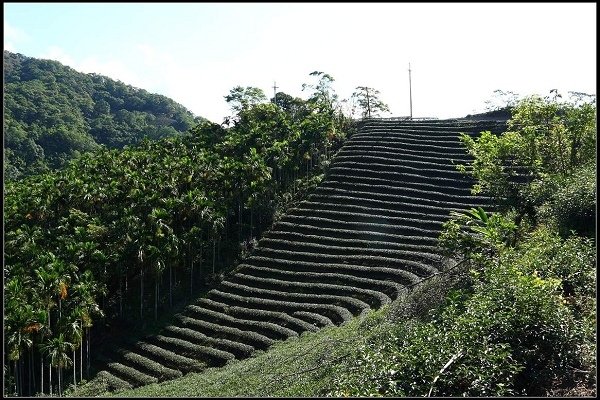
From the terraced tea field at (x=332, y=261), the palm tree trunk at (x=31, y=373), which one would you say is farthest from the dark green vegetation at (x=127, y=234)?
the terraced tea field at (x=332, y=261)

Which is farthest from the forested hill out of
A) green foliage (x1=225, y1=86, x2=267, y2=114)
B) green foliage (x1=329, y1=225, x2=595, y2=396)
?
green foliage (x1=329, y1=225, x2=595, y2=396)

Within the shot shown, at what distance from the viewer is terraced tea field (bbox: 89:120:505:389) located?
27047 millimetres

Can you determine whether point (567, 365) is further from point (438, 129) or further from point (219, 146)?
point (438, 129)

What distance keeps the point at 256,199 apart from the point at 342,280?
1128 centimetres

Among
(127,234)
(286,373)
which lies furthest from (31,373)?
(286,373)

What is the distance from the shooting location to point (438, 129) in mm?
50625

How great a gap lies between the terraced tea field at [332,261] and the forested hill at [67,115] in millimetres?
32496

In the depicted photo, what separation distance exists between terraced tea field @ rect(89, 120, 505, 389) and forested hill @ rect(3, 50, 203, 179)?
1279 inches

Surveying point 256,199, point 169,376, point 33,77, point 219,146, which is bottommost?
point 169,376

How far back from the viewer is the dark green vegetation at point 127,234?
1056 inches

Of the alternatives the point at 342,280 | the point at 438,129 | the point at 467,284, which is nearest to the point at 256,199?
the point at 342,280

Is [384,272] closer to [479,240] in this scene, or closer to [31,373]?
[479,240]

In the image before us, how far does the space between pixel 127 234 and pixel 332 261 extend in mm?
12212

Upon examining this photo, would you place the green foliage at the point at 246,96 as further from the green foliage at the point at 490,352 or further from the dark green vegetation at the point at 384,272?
the green foliage at the point at 490,352
